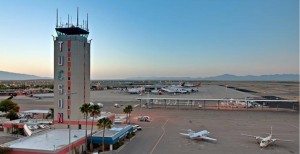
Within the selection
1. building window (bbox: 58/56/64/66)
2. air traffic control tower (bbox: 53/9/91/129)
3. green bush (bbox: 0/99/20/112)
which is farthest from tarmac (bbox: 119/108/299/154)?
Answer: green bush (bbox: 0/99/20/112)

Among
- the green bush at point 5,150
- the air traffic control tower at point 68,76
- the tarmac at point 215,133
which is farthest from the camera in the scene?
the air traffic control tower at point 68,76

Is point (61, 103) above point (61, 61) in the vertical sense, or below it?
below

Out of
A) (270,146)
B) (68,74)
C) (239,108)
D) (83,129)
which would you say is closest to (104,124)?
(83,129)

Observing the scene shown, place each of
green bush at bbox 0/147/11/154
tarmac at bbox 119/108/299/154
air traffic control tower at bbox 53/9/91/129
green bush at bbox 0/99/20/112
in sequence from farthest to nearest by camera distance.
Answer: green bush at bbox 0/99/20/112 → air traffic control tower at bbox 53/9/91/129 → tarmac at bbox 119/108/299/154 → green bush at bbox 0/147/11/154

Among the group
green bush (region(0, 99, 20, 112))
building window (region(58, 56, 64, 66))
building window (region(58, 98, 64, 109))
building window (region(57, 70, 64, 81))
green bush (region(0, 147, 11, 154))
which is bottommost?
green bush (region(0, 147, 11, 154))

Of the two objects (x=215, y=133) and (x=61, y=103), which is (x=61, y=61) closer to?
(x=61, y=103)

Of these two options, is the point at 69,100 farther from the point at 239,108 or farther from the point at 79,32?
the point at 239,108

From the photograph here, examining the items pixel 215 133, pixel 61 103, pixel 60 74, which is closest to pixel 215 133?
pixel 215 133

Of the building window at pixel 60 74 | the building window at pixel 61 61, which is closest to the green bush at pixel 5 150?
the building window at pixel 60 74

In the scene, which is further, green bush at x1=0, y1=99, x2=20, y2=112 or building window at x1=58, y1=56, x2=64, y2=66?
green bush at x1=0, y1=99, x2=20, y2=112

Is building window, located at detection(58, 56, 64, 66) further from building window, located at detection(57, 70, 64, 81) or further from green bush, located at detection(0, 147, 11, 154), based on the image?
green bush, located at detection(0, 147, 11, 154)

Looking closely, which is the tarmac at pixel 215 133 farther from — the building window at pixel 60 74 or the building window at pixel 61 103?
the building window at pixel 60 74

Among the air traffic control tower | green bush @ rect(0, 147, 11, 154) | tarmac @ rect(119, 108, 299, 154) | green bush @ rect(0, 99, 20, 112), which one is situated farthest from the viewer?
green bush @ rect(0, 99, 20, 112)

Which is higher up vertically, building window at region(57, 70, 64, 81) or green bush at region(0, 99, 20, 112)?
building window at region(57, 70, 64, 81)
